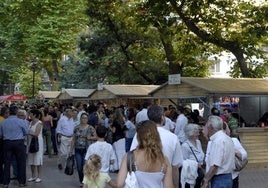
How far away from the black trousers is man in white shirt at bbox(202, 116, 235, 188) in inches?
222

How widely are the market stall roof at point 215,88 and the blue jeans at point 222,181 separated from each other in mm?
9775

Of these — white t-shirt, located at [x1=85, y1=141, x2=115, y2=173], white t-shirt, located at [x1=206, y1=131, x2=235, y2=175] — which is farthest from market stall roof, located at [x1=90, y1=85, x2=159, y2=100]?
white t-shirt, located at [x1=206, y1=131, x2=235, y2=175]

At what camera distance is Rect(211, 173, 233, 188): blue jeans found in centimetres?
627

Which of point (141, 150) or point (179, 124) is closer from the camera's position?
point (141, 150)

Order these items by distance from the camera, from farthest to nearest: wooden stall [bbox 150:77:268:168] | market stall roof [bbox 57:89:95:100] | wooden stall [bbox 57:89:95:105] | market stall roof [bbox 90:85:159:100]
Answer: market stall roof [bbox 57:89:95:100]
wooden stall [bbox 57:89:95:105]
market stall roof [bbox 90:85:159:100]
wooden stall [bbox 150:77:268:168]

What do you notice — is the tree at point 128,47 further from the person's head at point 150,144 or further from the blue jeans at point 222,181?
the person's head at point 150,144

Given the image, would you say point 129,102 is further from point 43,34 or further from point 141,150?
point 141,150

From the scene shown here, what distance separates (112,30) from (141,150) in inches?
1030

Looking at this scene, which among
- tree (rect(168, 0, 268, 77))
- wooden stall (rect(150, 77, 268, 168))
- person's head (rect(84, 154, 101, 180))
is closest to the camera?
person's head (rect(84, 154, 101, 180))

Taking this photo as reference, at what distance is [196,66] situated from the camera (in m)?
31.8

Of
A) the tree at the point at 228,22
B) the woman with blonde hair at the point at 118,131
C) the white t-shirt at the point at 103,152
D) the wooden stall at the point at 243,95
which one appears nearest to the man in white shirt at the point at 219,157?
the white t-shirt at the point at 103,152

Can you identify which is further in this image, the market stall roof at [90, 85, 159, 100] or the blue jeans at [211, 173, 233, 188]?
the market stall roof at [90, 85, 159, 100]

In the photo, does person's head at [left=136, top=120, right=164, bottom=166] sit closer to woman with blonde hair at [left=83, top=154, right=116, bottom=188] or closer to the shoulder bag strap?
the shoulder bag strap

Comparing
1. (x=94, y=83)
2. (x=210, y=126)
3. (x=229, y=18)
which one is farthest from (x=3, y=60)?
(x=210, y=126)
